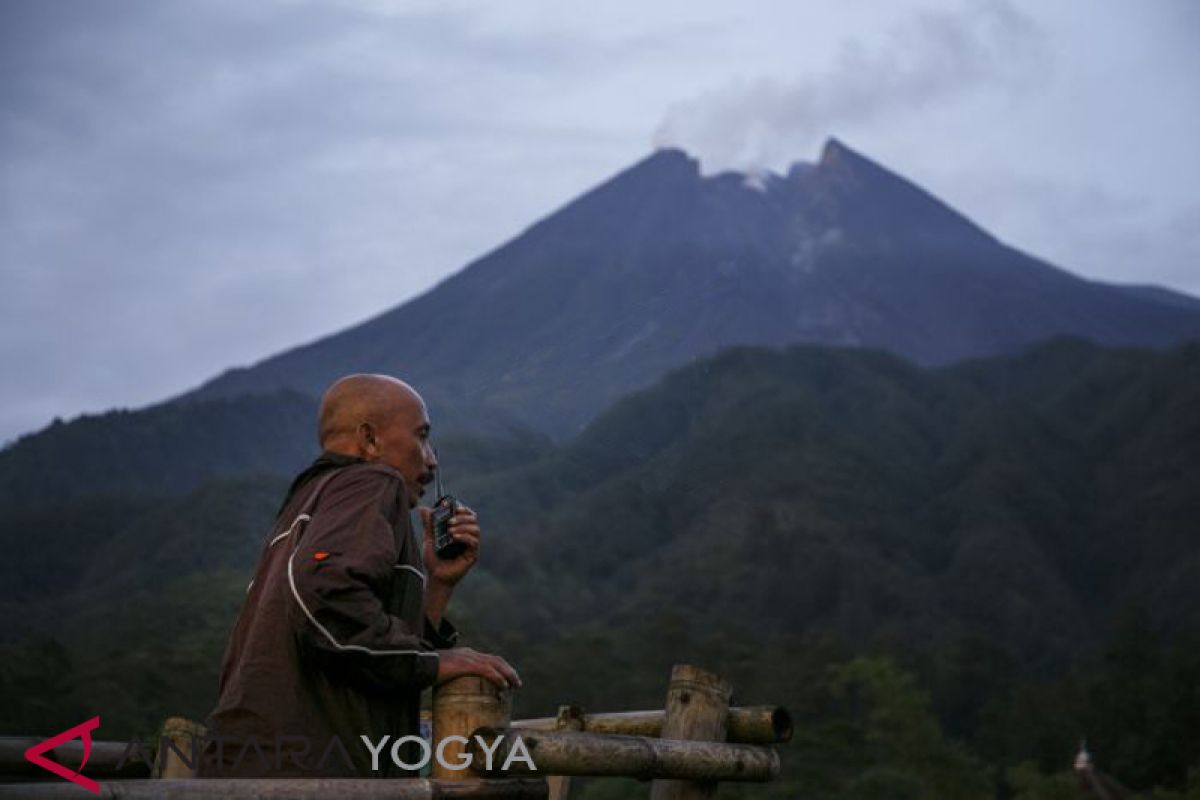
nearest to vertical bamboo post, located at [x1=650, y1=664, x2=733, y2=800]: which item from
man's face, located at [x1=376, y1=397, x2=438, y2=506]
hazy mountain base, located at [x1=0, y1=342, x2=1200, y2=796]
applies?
man's face, located at [x1=376, y1=397, x2=438, y2=506]

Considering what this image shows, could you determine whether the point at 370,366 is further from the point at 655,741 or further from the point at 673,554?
the point at 655,741

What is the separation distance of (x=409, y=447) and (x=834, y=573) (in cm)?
7795

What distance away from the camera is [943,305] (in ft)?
500

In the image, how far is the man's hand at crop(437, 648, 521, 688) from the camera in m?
3.12

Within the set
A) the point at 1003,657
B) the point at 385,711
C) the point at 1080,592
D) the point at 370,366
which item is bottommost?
the point at 385,711

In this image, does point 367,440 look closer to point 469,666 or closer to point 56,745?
point 469,666

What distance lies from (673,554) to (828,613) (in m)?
9.05

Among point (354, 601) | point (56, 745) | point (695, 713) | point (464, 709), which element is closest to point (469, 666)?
point (464, 709)

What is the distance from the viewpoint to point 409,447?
3496mm

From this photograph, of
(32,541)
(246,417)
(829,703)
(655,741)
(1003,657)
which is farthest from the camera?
(246,417)

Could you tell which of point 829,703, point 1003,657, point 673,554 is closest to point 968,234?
point 673,554

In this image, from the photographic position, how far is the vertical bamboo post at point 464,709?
307 cm

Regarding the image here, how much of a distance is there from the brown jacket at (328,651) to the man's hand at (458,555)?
0.40 metres

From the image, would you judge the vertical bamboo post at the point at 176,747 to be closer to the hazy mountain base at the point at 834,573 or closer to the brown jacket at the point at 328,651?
the brown jacket at the point at 328,651
